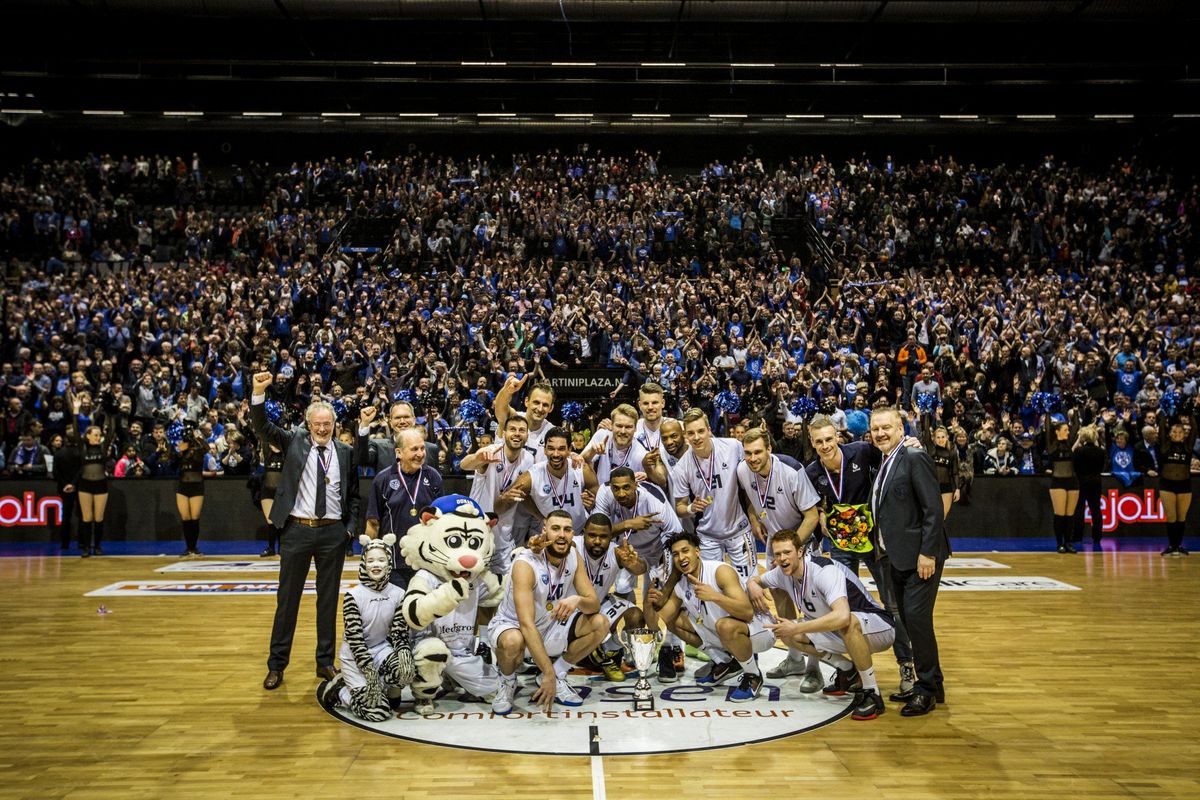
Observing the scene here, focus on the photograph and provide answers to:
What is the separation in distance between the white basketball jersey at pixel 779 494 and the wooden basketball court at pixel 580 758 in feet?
4.29

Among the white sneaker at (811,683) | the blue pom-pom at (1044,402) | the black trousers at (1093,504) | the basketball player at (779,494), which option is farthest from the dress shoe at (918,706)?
the blue pom-pom at (1044,402)

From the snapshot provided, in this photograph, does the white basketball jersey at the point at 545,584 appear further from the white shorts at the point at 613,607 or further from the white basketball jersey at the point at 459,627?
the white shorts at the point at 613,607

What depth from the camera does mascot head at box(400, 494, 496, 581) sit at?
5.56 m

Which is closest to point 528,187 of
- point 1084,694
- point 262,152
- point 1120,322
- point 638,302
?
point 638,302

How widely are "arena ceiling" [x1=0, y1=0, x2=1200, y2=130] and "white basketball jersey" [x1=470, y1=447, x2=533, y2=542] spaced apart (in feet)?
51.5

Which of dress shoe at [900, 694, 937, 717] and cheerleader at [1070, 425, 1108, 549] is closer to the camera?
dress shoe at [900, 694, 937, 717]

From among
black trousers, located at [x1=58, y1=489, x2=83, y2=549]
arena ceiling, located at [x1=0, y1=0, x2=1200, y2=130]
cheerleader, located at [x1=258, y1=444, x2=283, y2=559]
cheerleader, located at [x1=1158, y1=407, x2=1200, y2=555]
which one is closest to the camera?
cheerleader, located at [x1=258, y1=444, x2=283, y2=559]

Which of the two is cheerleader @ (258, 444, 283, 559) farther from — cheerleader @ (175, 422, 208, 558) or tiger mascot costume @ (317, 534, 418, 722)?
tiger mascot costume @ (317, 534, 418, 722)

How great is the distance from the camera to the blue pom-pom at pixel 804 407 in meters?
14.4

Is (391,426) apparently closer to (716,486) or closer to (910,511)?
(716,486)

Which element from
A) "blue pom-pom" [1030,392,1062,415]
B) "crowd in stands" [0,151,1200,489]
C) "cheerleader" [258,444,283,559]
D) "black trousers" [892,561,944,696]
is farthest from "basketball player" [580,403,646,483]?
"blue pom-pom" [1030,392,1062,415]

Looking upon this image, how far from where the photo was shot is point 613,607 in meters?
6.31

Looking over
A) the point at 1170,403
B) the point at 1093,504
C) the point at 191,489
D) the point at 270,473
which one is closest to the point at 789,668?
the point at 270,473

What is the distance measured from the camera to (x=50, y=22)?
20.8 meters
